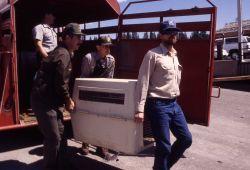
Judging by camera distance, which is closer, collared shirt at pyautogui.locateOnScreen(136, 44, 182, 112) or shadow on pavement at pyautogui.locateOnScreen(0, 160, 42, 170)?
collared shirt at pyautogui.locateOnScreen(136, 44, 182, 112)

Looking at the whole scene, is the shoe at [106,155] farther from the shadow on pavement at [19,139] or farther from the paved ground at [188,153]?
the shadow on pavement at [19,139]

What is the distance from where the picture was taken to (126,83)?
3.87 meters

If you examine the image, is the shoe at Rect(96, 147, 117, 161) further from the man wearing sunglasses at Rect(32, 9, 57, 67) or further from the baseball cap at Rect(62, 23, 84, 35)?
the baseball cap at Rect(62, 23, 84, 35)

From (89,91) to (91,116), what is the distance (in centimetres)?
31

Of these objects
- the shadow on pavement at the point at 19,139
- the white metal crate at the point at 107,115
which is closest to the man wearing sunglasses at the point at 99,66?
the white metal crate at the point at 107,115

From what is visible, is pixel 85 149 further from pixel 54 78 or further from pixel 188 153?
pixel 188 153

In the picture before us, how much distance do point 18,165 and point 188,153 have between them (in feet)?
8.28

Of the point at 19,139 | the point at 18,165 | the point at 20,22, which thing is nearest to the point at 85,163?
the point at 18,165

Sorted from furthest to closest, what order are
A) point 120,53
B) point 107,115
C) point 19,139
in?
1. point 120,53
2. point 19,139
3. point 107,115

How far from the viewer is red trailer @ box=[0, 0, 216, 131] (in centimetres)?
488

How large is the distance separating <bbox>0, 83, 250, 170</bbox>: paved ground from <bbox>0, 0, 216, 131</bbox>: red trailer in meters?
0.45

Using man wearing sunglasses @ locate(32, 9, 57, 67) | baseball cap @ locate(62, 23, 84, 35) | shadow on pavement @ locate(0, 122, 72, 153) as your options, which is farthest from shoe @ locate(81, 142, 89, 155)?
baseball cap @ locate(62, 23, 84, 35)

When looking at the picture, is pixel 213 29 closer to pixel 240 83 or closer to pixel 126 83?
pixel 126 83

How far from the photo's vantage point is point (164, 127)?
3.59 m
